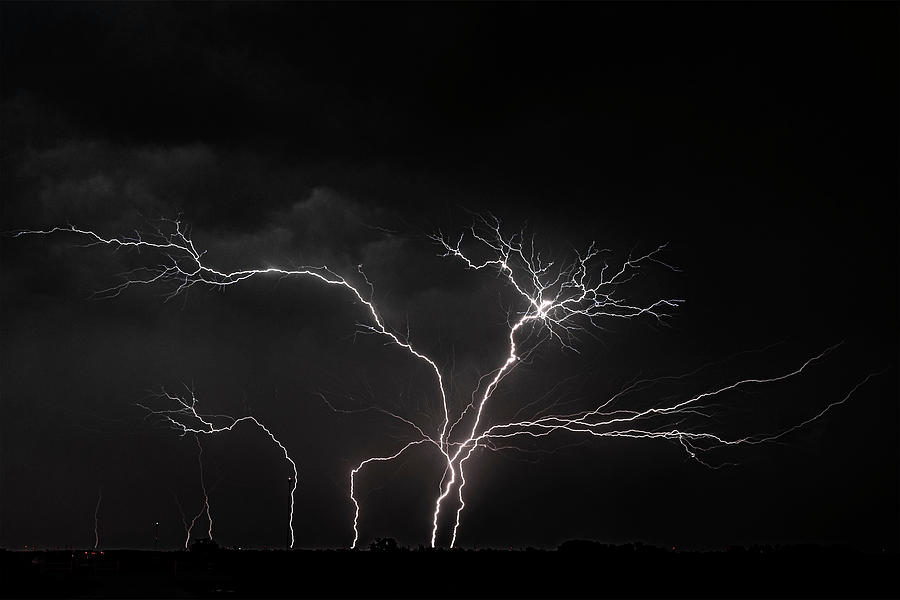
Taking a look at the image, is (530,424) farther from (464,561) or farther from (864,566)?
(864,566)

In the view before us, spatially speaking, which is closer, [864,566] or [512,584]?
[512,584]

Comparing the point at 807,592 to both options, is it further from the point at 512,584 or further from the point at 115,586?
the point at 115,586

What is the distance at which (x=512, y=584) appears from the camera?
1783cm

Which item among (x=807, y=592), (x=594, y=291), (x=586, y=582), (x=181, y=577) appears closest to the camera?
(x=807, y=592)

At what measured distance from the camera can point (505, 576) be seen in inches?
728

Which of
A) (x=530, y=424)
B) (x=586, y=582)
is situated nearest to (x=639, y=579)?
(x=586, y=582)

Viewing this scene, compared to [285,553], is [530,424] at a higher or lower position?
higher

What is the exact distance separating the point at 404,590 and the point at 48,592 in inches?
266

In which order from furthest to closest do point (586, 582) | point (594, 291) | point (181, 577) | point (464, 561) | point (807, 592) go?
point (594, 291), point (181, 577), point (464, 561), point (586, 582), point (807, 592)

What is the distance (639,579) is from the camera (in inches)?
714

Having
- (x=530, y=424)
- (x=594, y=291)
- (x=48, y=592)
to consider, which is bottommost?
(x=48, y=592)

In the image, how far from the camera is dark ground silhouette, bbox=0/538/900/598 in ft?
55.5

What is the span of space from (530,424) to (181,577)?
9.69 metres

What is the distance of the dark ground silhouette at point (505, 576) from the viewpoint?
666 inches
